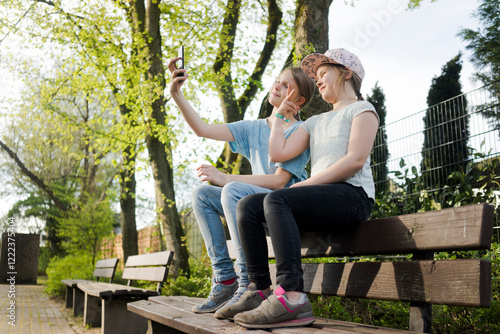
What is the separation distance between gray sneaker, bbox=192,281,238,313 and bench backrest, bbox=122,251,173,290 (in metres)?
1.81

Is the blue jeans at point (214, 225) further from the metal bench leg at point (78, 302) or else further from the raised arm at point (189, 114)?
the metal bench leg at point (78, 302)

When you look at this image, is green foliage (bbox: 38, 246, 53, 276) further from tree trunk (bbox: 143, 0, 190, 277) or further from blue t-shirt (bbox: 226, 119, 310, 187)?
blue t-shirt (bbox: 226, 119, 310, 187)

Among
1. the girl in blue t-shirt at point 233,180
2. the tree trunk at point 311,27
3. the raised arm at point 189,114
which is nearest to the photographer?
the girl in blue t-shirt at point 233,180

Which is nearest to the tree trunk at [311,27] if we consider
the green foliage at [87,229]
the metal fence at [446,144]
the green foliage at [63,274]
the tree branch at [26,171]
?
the metal fence at [446,144]

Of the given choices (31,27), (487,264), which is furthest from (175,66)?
(31,27)

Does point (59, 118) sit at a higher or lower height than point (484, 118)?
higher

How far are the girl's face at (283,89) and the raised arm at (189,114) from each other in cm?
38

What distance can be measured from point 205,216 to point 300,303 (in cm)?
99

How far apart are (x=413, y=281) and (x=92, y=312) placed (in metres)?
4.67

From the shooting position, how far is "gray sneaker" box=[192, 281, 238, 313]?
8.26 ft

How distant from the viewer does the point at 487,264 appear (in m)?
1.61

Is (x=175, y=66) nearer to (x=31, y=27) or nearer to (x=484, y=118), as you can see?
(x=484, y=118)

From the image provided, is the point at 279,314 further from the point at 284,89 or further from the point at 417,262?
the point at 284,89

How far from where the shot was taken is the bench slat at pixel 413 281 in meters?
1.60
